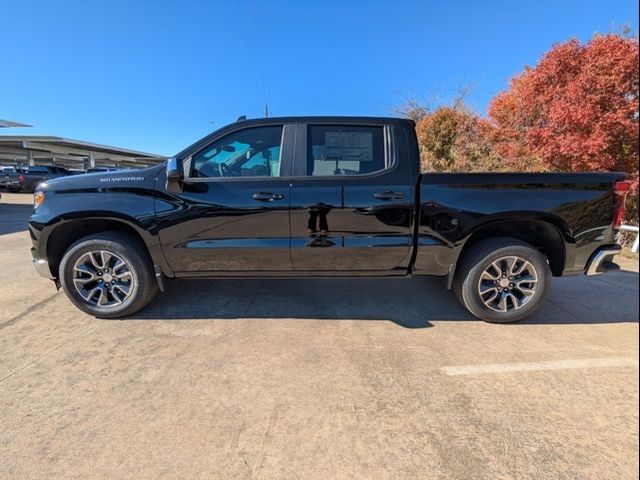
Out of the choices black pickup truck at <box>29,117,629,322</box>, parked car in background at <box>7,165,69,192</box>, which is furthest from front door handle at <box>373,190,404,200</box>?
parked car in background at <box>7,165,69,192</box>

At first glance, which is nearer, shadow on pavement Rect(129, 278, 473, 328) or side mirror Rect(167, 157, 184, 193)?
side mirror Rect(167, 157, 184, 193)

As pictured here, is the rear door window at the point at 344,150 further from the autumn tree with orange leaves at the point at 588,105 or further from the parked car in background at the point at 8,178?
the parked car in background at the point at 8,178

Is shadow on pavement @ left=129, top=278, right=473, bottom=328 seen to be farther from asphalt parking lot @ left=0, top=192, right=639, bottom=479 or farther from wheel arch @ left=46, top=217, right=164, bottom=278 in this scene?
wheel arch @ left=46, top=217, right=164, bottom=278

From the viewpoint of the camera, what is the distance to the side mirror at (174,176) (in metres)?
3.23

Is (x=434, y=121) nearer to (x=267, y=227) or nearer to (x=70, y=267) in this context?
(x=267, y=227)

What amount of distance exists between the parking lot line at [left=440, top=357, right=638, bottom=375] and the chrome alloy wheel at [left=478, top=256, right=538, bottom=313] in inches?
29.2

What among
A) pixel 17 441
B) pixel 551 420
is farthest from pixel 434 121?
pixel 17 441

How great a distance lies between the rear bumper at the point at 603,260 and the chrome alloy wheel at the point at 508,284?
21.1 inches

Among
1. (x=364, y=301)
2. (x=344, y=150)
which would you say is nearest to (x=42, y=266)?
(x=344, y=150)

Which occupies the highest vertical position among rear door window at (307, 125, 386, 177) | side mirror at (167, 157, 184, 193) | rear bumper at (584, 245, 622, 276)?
rear door window at (307, 125, 386, 177)

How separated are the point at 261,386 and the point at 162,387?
27.7 inches

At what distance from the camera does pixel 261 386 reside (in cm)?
254

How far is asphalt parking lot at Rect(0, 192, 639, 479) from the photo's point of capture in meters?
1.91

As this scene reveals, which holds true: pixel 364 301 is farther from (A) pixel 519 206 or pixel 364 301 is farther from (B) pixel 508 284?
(A) pixel 519 206
